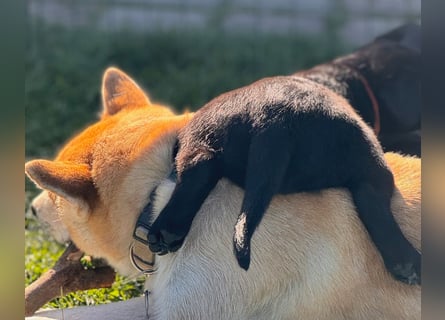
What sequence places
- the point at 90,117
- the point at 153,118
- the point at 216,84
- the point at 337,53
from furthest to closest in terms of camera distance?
the point at 337,53 → the point at 216,84 → the point at 90,117 → the point at 153,118

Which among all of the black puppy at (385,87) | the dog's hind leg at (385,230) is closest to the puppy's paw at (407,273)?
the dog's hind leg at (385,230)

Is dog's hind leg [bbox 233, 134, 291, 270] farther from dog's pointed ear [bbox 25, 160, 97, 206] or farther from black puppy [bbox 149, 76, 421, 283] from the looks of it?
dog's pointed ear [bbox 25, 160, 97, 206]

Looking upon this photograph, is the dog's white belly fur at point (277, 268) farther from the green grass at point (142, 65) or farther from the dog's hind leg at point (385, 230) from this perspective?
the green grass at point (142, 65)

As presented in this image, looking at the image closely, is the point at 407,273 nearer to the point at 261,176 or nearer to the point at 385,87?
the point at 261,176

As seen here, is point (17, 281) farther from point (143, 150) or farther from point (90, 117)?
point (90, 117)

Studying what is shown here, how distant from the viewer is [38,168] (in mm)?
2482

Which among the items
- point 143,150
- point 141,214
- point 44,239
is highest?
point 143,150

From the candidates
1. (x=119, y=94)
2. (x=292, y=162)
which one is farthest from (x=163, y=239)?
(x=119, y=94)

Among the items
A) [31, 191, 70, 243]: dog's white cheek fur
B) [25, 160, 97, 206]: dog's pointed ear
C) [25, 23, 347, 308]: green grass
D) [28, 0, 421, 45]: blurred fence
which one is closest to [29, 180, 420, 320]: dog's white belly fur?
[25, 160, 97, 206]: dog's pointed ear

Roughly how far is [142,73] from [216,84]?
0.72m

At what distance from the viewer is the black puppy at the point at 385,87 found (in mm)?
4035

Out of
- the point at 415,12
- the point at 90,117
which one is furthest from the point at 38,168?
the point at 415,12

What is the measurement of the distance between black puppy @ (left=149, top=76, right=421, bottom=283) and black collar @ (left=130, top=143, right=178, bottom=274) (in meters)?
0.09

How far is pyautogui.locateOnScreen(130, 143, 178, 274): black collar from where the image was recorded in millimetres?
2564
